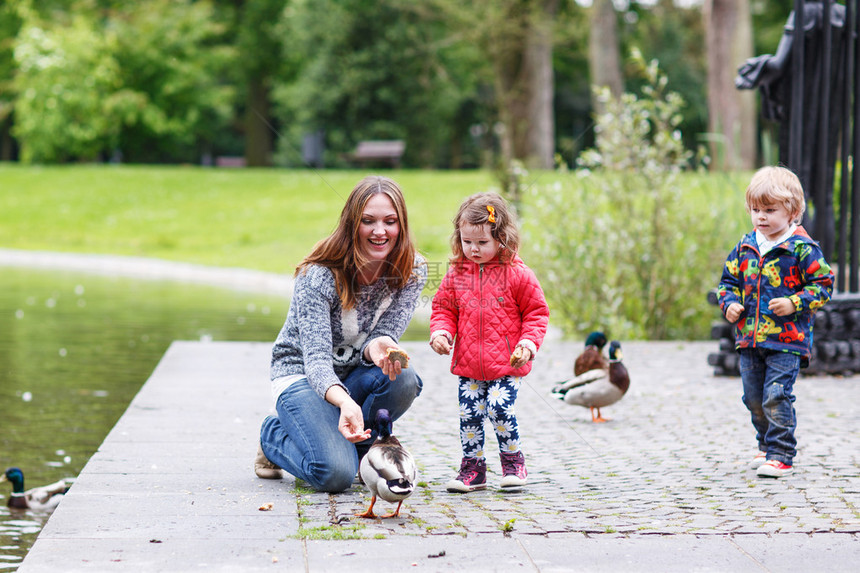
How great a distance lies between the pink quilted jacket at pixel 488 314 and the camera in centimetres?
437

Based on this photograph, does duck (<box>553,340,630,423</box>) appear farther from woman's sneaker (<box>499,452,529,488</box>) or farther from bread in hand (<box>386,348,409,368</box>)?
bread in hand (<box>386,348,409,368</box>)

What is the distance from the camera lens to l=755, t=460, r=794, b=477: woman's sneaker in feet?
15.2

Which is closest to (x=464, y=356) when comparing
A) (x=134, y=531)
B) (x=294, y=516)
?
(x=294, y=516)

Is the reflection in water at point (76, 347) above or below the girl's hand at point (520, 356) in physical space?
below

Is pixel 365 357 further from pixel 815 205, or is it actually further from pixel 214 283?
pixel 214 283

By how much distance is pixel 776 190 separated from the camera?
15.3ft

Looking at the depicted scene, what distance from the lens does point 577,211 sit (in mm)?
9977

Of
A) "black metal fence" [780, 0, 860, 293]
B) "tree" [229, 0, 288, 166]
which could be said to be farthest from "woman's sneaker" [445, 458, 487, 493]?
"tree" [229, 0, 288, 166]

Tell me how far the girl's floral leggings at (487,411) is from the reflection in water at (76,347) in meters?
1.83

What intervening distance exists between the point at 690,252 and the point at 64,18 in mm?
32998

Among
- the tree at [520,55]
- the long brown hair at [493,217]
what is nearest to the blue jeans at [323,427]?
the long brown hair at [493,217]

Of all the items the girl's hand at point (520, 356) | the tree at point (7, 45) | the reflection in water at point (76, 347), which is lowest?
the reflection in water at point (76, 347)

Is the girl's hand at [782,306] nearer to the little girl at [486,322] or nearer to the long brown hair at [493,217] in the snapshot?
the little girl at [486,322]

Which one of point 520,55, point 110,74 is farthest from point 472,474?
point 110,74
